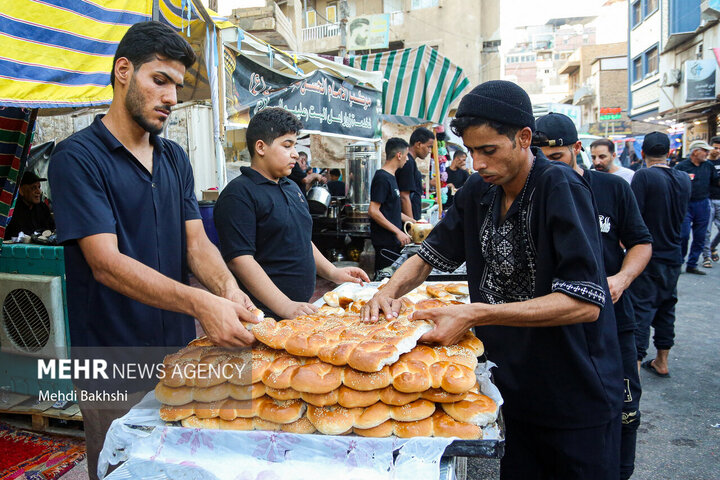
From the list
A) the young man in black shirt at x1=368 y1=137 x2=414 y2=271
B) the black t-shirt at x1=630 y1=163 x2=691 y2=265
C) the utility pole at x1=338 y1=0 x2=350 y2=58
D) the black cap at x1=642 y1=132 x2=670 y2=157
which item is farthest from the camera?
the utility pole at x1=338 y1=0 x2=350 y2=58

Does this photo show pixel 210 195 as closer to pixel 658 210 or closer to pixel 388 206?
pixel 388 206

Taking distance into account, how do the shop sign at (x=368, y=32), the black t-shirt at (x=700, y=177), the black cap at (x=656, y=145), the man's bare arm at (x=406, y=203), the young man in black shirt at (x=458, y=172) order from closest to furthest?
the black cap at (x=656, y=145) < the man's bare arm at (x=406, y=203) < the black t-shirt at (x=700, y=177) < the young man in black shirt at (x=458, y=172) < the shop sign at (x=368, y=32)

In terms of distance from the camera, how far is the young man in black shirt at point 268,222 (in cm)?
267

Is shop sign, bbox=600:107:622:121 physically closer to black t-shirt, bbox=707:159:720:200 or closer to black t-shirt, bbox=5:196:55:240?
black t-shirt, bbox=707:159:720:200

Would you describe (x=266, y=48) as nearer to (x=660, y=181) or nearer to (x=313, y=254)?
(x=313, y=254)

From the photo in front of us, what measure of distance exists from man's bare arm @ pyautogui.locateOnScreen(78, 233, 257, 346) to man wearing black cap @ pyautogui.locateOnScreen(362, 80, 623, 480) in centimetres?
60

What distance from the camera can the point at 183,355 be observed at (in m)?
1.69

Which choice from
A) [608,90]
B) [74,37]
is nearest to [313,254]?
[74,37]

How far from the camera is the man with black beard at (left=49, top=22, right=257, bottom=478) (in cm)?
166

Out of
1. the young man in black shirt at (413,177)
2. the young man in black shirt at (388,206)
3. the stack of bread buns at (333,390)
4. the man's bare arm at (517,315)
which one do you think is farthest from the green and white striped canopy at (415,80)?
the stack of bread buns at (333,390)

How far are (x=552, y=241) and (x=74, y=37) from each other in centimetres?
312

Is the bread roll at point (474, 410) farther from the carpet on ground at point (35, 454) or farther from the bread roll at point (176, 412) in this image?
the carpet on ground at point (35, 454)

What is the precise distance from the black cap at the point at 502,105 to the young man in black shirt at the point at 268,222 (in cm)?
145

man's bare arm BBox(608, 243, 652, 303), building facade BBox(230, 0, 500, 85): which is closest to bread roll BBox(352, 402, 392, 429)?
man's bare arm BBox(608, 243, 652, 303)
